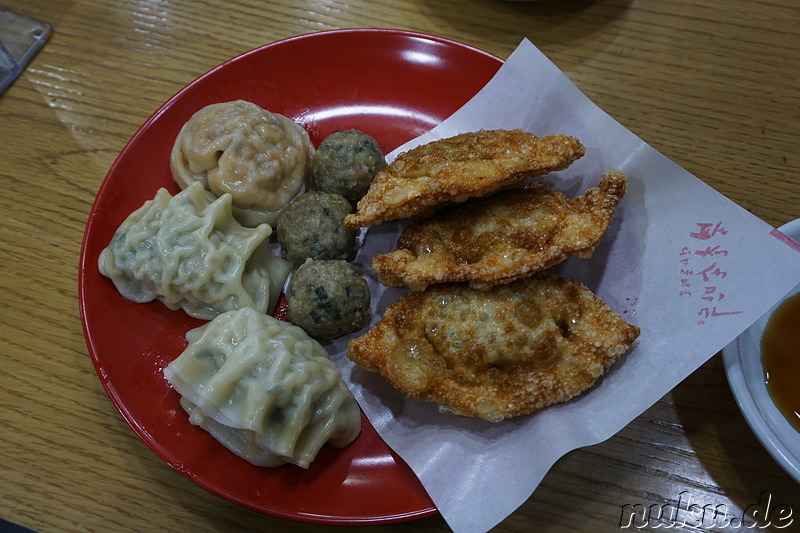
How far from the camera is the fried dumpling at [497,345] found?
211 cm

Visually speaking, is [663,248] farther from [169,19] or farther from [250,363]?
[169,19]

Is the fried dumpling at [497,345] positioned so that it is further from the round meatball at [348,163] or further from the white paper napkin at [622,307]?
the round meatball at [348,163]

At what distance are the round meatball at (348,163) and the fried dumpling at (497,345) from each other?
1.99 ft

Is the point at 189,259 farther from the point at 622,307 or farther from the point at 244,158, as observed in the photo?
the point at 622,307

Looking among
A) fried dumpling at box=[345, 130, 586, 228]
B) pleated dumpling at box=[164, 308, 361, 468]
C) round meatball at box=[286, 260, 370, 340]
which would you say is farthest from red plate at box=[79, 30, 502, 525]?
fried dumpling at box=[345, 130, 586, 228]

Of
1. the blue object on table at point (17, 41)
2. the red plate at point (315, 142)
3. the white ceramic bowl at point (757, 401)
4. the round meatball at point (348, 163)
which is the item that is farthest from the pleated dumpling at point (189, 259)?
the white ceramic bowl at point (757, 401)

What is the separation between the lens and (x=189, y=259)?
99.8 inches

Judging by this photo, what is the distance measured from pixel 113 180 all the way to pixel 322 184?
39.4 inches

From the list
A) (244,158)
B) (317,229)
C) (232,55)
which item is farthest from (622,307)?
(232,55)

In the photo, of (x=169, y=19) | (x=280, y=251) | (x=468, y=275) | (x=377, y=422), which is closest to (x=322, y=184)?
(x=280, y=251)

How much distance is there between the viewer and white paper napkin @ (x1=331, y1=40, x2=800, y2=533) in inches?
82.0

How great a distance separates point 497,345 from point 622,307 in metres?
0.61

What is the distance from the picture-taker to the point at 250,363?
2238mm

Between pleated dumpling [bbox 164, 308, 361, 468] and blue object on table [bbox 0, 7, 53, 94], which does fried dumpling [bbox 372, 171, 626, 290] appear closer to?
pleated dumpling [bbox 164, 308, 361, 468]
